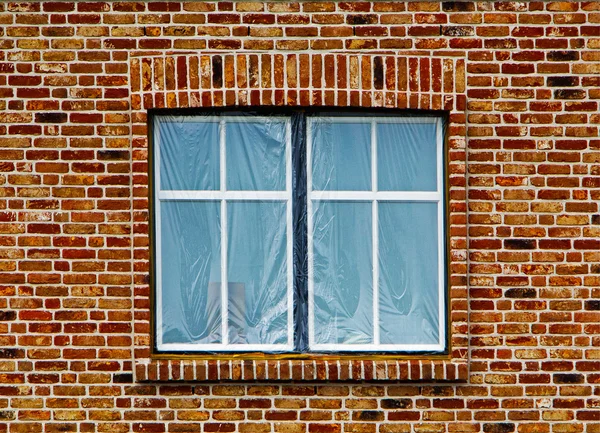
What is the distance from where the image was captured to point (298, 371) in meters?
5.74

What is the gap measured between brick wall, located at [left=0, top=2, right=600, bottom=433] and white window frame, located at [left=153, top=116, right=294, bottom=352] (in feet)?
0.49

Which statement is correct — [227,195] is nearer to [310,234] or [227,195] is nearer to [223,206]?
[223,206]

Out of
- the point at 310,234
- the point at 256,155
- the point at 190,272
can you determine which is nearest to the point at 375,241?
the point at 310,234

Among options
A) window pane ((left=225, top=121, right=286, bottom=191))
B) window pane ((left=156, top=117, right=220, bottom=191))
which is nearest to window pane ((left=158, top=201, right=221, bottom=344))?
window pane ((left=156, top=117, right=220, bottom=191))

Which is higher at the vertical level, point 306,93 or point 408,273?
point 306,93

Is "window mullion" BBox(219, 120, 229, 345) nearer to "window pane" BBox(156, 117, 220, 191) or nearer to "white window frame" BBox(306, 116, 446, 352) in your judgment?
"window pane" BBox(156, 117, 220, 191)

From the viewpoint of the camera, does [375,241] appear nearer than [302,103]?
No

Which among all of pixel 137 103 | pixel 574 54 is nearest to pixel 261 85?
pixel 137 103

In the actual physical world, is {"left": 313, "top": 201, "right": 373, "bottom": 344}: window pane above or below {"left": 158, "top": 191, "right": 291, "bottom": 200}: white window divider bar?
below

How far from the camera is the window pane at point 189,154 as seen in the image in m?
5.94

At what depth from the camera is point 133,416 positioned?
577 centimetres

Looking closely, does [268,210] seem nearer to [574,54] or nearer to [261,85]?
[261,85]

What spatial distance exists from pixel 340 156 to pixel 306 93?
1.58 ft

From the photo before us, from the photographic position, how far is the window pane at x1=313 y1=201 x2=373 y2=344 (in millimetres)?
5922
